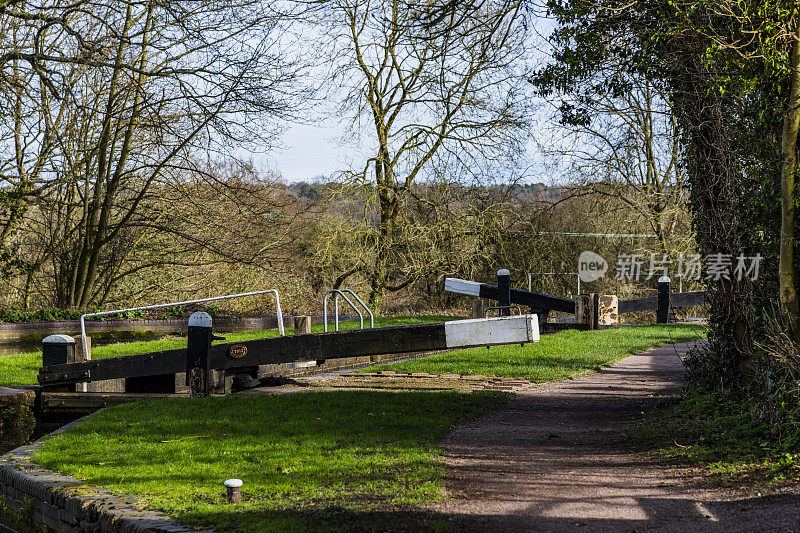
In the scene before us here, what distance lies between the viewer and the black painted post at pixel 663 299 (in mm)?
19016

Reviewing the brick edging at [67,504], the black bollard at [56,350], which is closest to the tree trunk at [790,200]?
the brick edging at [67,504]

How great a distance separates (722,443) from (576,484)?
Result: 1.64 m

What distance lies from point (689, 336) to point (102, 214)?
563 inches

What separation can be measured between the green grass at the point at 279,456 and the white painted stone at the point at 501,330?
31.0 inches

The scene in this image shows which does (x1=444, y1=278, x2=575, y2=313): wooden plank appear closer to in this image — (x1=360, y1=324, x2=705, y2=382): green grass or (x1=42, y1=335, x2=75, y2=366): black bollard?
(x1=360, y1=324, x2=705, y2=382): green grass

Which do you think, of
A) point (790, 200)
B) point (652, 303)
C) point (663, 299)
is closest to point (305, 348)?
point (790, 200)

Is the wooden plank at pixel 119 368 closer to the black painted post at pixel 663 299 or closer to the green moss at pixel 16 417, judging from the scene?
the green moss at pixel 16 417

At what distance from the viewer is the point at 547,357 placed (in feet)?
40.4

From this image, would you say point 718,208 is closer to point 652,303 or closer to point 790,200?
point 790,200

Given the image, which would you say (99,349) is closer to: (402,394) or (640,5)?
(402,394)

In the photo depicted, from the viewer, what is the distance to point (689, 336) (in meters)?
16.1

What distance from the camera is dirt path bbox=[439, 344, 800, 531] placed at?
4.18 m

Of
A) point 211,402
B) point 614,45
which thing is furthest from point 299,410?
point 614,45

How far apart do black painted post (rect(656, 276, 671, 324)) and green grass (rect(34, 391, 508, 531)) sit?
11709mm
